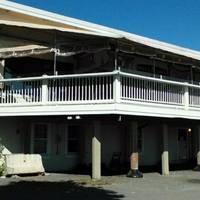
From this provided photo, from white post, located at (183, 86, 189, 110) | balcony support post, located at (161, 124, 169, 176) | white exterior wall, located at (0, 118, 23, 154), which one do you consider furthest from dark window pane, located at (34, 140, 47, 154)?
white post, located at (183, 86, 189, 110)

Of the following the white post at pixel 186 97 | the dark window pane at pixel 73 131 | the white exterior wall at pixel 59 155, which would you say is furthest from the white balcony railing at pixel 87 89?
the dark window pane at pixel 73 131

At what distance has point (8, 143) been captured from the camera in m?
19.9

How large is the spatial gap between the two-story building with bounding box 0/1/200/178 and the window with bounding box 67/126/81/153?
5 centimetres

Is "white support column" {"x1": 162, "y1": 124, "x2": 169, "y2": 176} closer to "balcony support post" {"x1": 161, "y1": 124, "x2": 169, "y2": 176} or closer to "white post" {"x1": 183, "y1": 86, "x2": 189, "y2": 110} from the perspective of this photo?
"balcony support post" {"x1": 161, "y1": 124, "x2": 169, "y2": 176}

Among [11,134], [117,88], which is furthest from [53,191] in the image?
[11,134]

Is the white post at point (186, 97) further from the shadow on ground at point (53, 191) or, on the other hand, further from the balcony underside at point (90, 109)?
the shadow on ground at point (53, 191)

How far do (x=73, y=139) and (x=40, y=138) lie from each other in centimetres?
193

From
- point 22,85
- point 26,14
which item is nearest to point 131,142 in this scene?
point 22,85

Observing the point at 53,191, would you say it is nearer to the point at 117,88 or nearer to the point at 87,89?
the point at 117,88

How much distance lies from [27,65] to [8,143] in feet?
12.8

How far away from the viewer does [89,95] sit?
17578 mm

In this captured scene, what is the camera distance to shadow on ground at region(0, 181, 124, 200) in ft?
43.2

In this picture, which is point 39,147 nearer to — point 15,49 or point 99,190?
point 15,49

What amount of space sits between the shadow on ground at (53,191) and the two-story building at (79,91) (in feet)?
8.31
